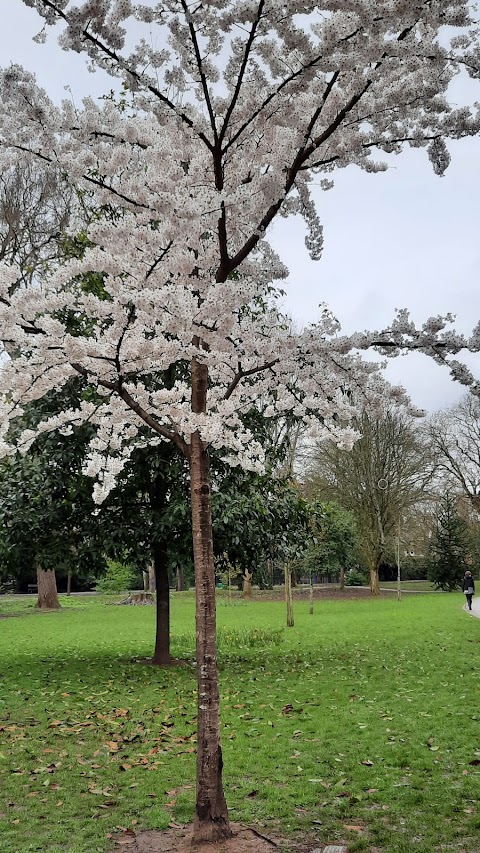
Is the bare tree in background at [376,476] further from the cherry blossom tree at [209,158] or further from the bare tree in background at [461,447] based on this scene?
the cherry blossom tree at [209,158]

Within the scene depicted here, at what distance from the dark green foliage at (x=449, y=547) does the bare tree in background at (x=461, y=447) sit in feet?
4.42

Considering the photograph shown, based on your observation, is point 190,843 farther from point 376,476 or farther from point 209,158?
point 376,476

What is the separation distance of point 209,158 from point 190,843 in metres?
4.30

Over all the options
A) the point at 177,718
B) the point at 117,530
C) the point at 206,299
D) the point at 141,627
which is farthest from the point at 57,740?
the point at 141,627

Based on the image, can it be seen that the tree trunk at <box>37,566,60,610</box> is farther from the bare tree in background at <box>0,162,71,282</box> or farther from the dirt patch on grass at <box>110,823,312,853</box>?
the dirt patch on grass at <box>110,823,312,853</box>

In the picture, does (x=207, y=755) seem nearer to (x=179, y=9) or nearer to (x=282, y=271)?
(x=282, y=271)

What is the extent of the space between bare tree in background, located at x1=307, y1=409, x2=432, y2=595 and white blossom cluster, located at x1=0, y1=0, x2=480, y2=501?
25701 millimetres

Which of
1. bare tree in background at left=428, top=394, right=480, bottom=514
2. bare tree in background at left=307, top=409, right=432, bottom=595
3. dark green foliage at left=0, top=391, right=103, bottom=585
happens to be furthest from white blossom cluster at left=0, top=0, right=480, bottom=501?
bare tree in background at left=428, top=394, right=480, bottom=514

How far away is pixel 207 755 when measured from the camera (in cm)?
405

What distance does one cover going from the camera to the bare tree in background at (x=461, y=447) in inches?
1443

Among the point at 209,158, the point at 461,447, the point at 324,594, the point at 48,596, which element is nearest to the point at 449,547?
the point at 461,447

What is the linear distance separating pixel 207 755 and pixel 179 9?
414 centimetres

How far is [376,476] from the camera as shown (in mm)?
30656

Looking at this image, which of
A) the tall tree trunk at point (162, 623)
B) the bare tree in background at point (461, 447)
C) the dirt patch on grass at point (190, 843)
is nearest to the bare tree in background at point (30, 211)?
the tall tree trunk at point (162, 623)
